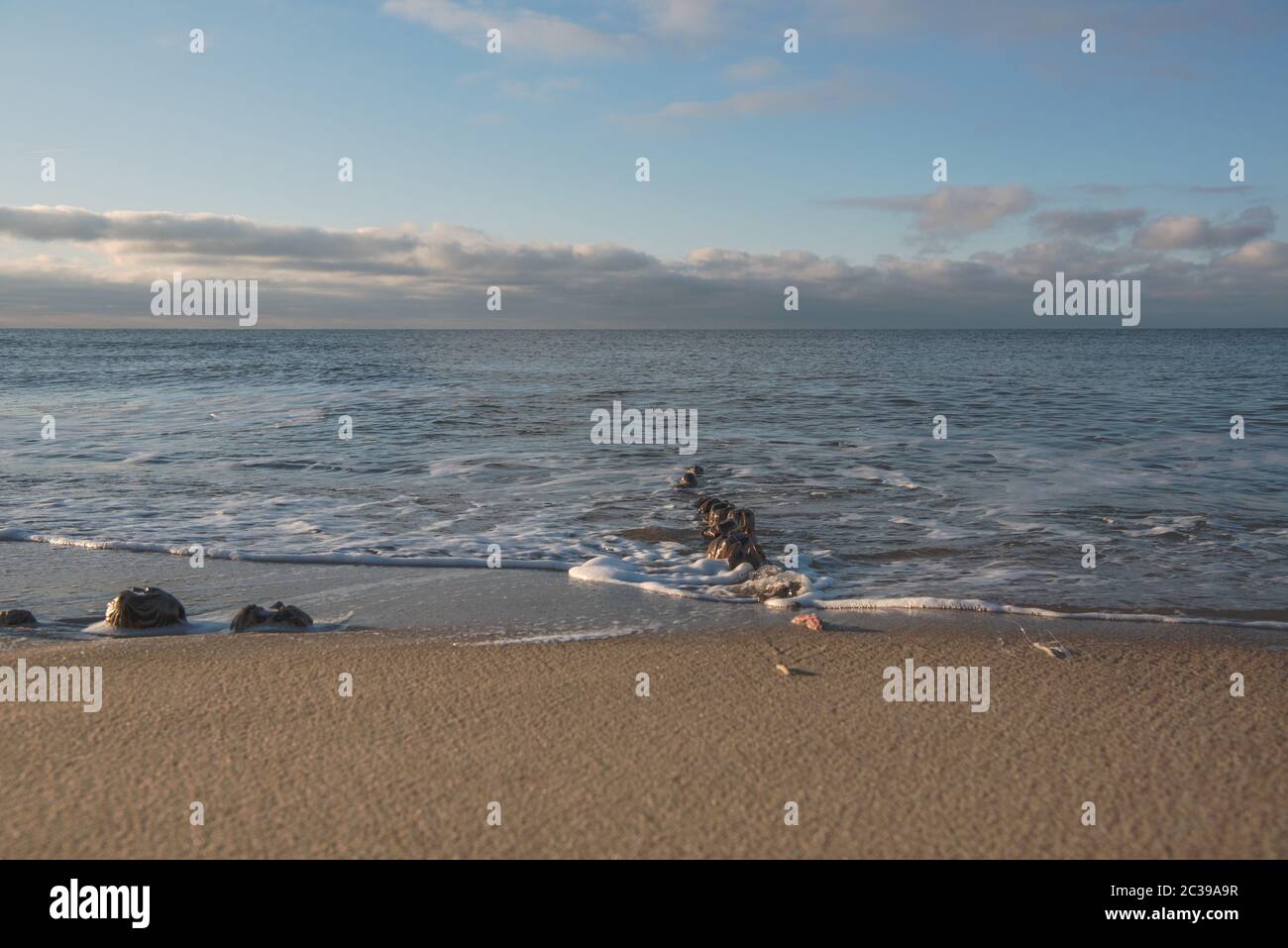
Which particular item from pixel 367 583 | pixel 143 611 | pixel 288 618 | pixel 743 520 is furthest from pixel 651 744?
pixel 743 520

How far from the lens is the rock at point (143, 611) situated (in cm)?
517

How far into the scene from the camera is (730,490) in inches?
414

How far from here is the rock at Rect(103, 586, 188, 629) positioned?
5.17 m

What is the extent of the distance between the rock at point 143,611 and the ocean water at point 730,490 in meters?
1.91

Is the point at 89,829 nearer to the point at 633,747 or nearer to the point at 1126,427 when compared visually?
the point at 633,747

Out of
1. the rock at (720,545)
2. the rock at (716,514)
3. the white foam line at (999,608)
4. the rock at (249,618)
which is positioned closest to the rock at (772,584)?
Result: the white foam line at (999,608)

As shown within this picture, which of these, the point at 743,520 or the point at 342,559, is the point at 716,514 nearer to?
the point at 743,520

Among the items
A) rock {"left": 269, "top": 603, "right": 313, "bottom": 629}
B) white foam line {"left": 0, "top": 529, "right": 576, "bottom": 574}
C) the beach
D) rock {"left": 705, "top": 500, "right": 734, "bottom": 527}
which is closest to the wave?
white foam line {"left": 0, "top": 529, "right": 576, "bottom": 574}

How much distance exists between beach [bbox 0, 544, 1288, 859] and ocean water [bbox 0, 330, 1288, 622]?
4.22 feet

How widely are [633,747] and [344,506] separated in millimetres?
6589

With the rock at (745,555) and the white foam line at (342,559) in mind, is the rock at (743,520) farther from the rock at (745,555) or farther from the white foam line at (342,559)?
the white foam line at (342,559)

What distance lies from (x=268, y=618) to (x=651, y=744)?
9.12ft
